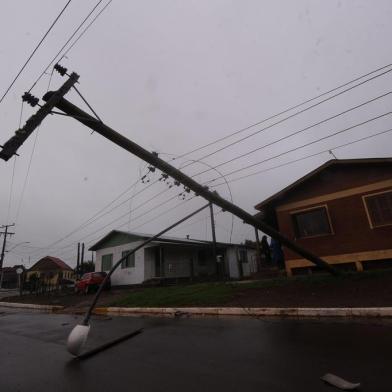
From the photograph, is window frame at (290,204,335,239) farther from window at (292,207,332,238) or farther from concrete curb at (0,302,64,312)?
concrete curb at (0,302,64,312)

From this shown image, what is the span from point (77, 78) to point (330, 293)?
9.39 metres

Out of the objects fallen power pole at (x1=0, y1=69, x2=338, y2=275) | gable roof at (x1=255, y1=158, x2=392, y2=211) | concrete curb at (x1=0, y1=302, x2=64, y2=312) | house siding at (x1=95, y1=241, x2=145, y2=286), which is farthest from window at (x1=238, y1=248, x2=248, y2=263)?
fallen power pole at (x1=0, y1=69, x2=338, y2=275)

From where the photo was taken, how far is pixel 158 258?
81.4 ft

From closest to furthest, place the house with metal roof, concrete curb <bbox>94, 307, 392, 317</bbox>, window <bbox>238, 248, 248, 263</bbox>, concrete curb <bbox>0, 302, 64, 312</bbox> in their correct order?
1. concrete curb <bbox>94, 307, 392, 317</bbox>
2. concrete curb <bbox>0, 302, 64, 312</bbox>
3. window <bbox>238, 248, 248, 263</bbox>
4. the house with metal roof

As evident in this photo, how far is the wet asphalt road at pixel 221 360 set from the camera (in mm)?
3289

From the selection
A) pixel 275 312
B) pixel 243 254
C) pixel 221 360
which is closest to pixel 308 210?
pixel 275 312

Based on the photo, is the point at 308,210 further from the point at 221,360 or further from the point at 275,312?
the point at 221,360

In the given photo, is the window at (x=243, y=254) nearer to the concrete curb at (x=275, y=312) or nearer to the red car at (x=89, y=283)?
the red car at (x=89, y=283)

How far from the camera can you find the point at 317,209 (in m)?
14.0

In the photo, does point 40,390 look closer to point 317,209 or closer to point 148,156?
point 148,156

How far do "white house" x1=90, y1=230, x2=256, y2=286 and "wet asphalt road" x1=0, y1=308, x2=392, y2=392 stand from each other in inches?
657

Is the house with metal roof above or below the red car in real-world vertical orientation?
above

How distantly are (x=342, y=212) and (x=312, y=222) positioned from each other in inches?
59.0

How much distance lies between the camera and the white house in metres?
23.8
